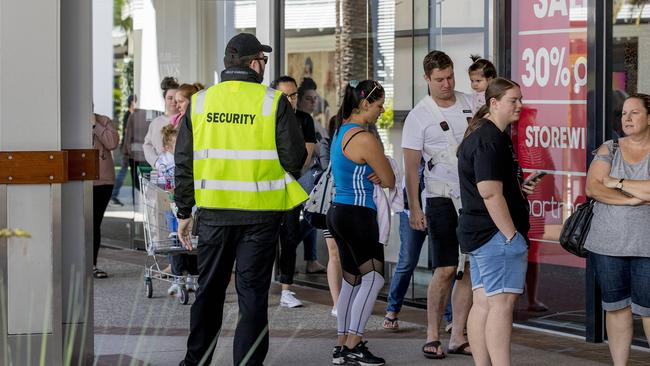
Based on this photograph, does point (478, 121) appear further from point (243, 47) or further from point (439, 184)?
point (439, 184)

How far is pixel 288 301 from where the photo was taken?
10.9m

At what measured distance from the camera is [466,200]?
7070 millimetres

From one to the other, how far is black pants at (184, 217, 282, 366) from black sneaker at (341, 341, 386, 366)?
3.22 ft

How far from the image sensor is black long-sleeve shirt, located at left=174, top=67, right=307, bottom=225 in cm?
713

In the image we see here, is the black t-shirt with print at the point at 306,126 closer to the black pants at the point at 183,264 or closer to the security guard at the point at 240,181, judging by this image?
the black pants at the point at 183,264

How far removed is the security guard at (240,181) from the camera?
712 cm

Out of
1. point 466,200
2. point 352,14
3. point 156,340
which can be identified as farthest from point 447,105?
point 352,14

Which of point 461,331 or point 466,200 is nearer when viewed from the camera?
point 466,200

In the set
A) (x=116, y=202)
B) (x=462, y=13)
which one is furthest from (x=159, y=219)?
(x=116, y=202)

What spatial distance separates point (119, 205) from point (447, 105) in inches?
358

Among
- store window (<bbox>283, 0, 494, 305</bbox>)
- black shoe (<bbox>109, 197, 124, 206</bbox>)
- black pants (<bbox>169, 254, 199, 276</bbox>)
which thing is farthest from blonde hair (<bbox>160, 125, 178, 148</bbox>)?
black shoe (<bbox>109, 197, 124, 206</bbox>)

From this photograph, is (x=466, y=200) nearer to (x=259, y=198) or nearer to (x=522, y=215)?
(x=522, y=215)

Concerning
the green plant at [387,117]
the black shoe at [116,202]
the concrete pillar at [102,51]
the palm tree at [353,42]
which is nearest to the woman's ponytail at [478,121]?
the green plant at [387,117]

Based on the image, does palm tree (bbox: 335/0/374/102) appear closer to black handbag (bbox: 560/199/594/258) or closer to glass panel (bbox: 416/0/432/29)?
glass panel (bbox: 416/0/432/29)
